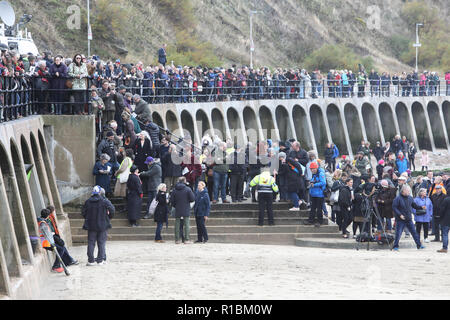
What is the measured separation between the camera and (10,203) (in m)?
16.8

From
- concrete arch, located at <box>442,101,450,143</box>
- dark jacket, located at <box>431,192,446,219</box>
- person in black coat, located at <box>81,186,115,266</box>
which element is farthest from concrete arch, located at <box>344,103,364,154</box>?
person in black coat, located at <box>81,186,115,266</box>

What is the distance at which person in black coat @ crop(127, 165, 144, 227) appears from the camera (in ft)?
70.9

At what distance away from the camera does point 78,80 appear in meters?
22.6

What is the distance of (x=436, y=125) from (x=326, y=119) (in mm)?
12068

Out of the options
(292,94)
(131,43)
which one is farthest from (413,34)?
(292,94)

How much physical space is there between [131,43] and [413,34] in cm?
4669

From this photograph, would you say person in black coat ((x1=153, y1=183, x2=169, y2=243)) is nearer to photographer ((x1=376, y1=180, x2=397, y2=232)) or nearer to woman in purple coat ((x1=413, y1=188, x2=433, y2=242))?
photographer ((x1=376, y1=180, x2=397, y2=232))

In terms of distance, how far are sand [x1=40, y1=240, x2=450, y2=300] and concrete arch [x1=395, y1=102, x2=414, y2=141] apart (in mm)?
35854

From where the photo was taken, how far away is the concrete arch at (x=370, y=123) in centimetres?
5497

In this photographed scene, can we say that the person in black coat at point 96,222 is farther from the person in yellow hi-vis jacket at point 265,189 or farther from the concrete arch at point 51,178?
the person in yellow hi-vis jacket at point 265,189

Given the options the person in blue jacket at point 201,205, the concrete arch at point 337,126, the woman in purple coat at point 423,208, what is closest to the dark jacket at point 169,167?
the person in blue jacket at point 201,205

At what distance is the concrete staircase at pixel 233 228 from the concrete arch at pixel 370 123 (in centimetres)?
3298

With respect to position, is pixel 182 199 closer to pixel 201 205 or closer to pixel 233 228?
pixel 201 205
